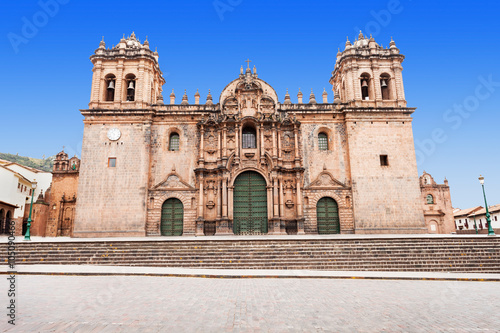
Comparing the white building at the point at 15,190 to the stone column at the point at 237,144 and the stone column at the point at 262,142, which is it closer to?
the stone column at the point at 237,144

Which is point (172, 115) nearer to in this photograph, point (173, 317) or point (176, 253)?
point (176, 253)

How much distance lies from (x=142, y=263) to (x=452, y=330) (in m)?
11.5

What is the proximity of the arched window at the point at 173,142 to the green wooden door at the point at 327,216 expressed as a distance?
11.1 meters

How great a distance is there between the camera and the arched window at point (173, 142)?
2408cm

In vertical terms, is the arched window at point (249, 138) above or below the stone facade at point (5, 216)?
above

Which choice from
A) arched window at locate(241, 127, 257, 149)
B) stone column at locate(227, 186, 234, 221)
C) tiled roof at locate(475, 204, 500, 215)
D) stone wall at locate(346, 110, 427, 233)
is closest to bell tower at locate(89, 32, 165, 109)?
arched window at locate(241, 127, 257, 149)

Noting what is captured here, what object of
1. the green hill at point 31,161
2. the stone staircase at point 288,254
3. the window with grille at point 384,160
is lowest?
the stone staircase at point 288,254

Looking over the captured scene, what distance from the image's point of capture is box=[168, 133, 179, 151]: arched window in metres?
24.1

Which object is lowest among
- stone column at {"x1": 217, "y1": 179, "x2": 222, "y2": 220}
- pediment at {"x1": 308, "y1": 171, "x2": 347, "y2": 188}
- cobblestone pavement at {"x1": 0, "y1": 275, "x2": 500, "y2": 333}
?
cobblestone pavement at {"x1": 0, "y1": 275, "x2": 500, "y2": 333}

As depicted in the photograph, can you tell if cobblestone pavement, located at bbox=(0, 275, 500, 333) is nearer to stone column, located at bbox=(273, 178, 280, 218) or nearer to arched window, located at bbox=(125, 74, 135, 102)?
stone column, located at bbox=(273, 178, 280, 218)

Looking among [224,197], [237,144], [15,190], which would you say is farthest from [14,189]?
[237,144]

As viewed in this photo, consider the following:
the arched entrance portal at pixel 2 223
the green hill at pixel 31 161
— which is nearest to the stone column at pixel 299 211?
the arched entrance portal at pixel 2 223

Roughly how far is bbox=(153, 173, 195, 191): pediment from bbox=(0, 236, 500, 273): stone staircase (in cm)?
800

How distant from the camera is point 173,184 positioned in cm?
2291
